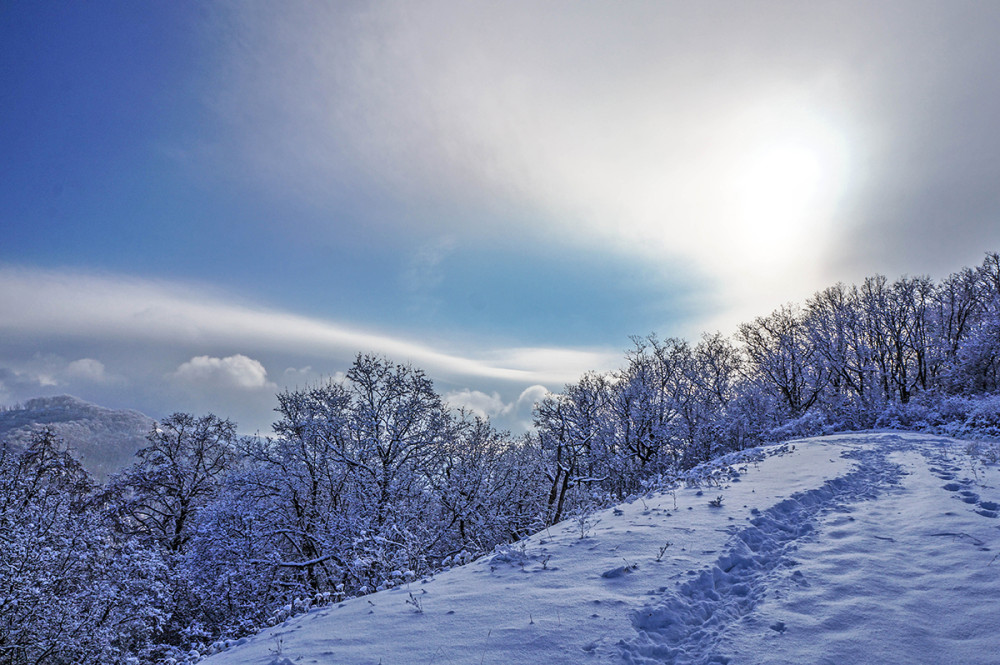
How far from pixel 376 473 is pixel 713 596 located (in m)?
16.6

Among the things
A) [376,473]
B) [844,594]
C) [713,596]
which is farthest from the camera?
[376,473]

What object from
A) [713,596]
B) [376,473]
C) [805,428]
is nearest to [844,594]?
[713,596]

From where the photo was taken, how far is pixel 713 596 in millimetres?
5438

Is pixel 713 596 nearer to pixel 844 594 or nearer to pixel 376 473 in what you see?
pixel 844 594

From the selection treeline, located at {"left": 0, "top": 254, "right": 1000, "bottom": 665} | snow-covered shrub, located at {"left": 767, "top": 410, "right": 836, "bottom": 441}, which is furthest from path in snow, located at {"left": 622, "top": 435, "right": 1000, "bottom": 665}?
snow-covered shrub, located at {"left": 767, "top": 410, "right": 836, "bottom": 441}

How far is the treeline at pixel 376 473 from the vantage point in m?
12.4

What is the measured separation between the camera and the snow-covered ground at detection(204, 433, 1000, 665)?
14.2 feet

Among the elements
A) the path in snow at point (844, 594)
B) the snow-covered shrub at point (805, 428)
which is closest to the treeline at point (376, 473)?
the snow-covered shrub at point (805, 428)

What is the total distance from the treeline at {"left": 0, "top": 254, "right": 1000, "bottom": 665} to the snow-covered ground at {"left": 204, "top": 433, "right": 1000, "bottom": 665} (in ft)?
6.99

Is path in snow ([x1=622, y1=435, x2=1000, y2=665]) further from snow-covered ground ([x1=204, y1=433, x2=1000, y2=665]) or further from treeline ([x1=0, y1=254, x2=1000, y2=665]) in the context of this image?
treeline ([x1=0, y1=254, x2=1000, y2=665])

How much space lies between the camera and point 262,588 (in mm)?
17703

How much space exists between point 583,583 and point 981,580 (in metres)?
4.52

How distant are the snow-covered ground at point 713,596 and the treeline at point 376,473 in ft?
6.99

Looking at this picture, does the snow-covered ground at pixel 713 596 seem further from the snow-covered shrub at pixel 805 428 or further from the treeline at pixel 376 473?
the snow-covered shrub at pixel 805 428
